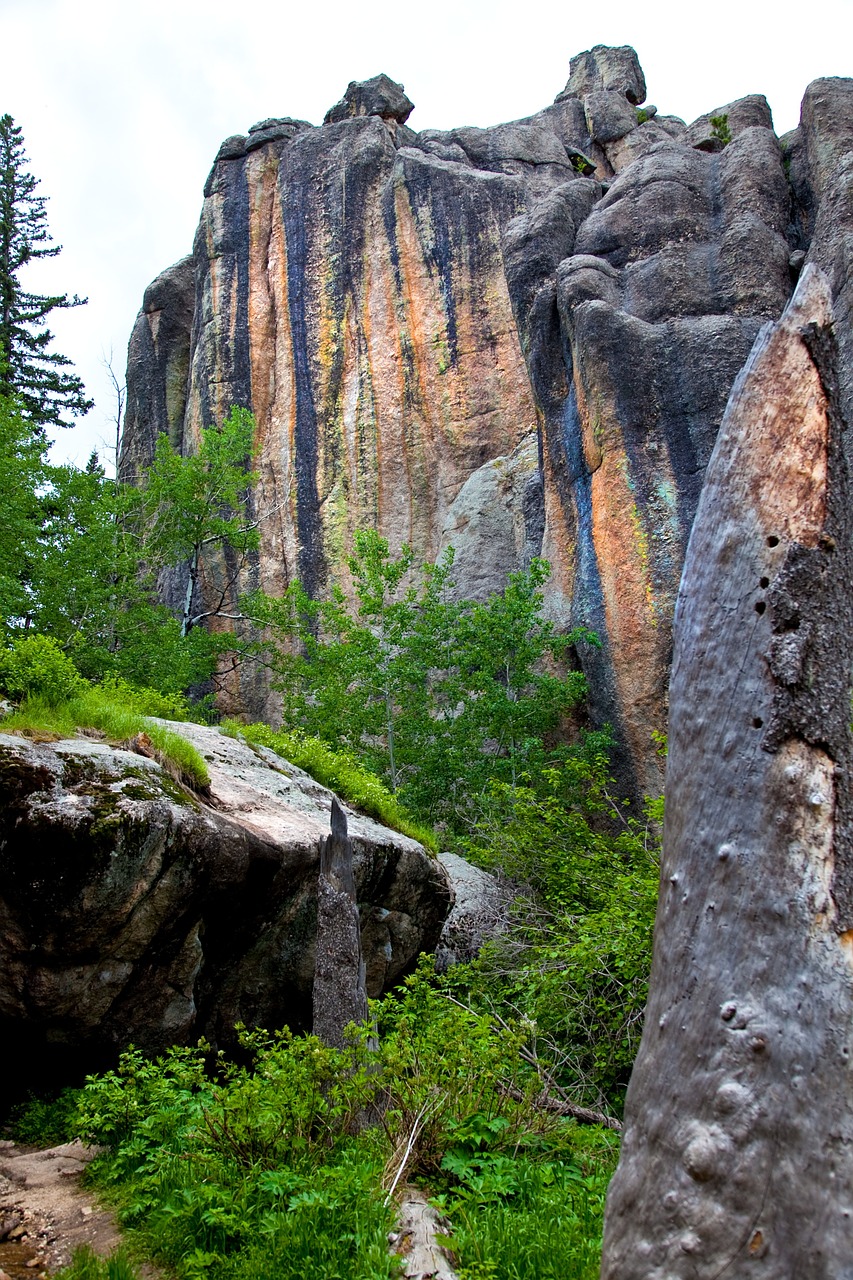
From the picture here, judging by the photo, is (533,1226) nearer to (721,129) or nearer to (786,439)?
(786,439)

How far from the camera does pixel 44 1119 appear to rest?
21.6 feet

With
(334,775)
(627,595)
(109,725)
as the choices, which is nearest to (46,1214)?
(109,725)

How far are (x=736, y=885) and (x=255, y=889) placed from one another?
526 cm

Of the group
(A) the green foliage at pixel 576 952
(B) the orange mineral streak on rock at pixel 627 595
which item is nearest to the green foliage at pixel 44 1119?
(A) the green foliage at pixel 576 952

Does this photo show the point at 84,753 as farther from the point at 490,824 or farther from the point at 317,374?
the point at 317,374

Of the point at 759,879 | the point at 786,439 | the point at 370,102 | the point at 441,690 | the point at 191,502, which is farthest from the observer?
the point at 370,102

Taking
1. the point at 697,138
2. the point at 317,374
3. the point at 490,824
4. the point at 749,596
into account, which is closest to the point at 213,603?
the point at 317,374

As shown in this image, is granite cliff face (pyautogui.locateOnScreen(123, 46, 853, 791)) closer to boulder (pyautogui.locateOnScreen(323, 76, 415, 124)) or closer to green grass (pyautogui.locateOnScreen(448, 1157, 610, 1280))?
boulder (pyautogui.locateOnScreen(323, 76, 415, 124))

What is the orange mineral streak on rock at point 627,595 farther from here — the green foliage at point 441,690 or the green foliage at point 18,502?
the green foliage at point 18,502

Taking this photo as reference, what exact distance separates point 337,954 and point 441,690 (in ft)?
41.9

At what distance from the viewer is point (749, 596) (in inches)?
133

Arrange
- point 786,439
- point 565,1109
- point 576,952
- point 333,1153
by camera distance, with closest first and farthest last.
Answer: point 786,439, point 333,1153, point 565,1109, point 576,952

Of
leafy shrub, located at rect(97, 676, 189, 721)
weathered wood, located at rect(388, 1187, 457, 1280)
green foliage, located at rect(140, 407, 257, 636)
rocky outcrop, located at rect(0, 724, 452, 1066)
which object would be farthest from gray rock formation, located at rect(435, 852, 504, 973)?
green foliage, located at rect(140, 407, 257, 636)

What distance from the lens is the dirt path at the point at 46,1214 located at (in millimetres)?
4725
